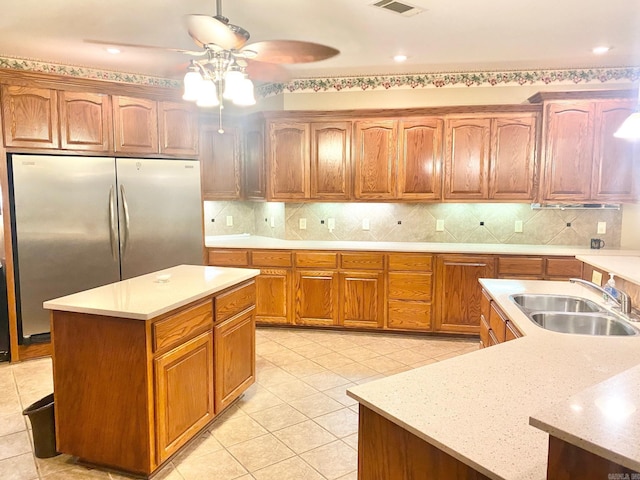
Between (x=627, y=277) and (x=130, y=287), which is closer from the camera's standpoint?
(x=627, y=277)

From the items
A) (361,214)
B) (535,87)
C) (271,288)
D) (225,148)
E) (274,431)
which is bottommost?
(274,431)

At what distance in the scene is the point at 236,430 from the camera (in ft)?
8.86

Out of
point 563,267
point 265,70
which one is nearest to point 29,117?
point 265,70

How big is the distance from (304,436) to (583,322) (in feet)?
5.35

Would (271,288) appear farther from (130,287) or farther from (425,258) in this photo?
(130,287)

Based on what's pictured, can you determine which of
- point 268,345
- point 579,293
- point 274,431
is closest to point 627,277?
point 579,293

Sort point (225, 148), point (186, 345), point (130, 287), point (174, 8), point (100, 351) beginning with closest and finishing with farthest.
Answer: point (100, 351) < point (186, 345) < point (130, 287) < point (174, 8) < point (225, 148)

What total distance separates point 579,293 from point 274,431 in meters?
1.94

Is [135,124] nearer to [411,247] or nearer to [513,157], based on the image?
[411,247]

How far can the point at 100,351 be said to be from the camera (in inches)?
85.9

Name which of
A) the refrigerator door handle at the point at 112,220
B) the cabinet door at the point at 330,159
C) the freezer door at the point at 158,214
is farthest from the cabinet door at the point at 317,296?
the refrigerator door handle at the point at 112,220

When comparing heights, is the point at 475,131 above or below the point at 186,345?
above

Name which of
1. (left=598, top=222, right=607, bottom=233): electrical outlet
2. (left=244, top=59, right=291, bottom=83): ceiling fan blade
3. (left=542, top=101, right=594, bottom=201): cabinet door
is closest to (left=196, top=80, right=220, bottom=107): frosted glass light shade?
(left=244, top=59, right=291, bottom=83): ceiling fan blade

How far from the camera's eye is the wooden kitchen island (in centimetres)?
212
